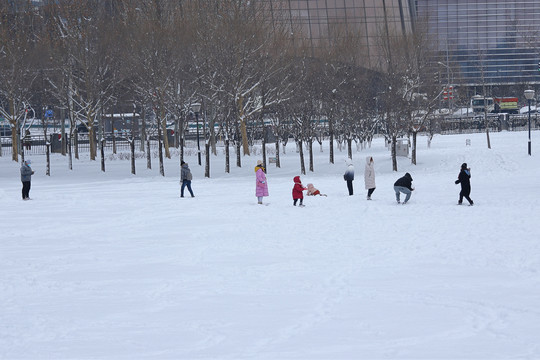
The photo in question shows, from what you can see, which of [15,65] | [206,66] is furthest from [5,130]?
[206,66]

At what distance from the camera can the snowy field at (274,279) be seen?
8312mm

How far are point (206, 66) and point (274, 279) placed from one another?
28.3m

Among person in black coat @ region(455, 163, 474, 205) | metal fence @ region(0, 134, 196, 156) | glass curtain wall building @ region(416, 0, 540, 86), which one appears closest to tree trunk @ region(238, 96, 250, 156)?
metal fence @ region(0, 134, 196, 156)

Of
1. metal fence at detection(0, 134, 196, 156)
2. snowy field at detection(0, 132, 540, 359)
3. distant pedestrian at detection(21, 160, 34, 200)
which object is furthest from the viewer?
metal fence at detection(0, 134, 196, 156)

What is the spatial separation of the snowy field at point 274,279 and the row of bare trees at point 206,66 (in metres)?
15.0

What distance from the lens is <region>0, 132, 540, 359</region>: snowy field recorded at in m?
8.31

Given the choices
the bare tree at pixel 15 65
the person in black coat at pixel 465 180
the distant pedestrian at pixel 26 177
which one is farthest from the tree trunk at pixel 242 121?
the person in black coat at pixel 465 180

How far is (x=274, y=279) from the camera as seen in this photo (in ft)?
38.8

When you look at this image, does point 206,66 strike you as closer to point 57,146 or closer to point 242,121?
point 242,121

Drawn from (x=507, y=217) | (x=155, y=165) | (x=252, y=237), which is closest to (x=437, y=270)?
(x=252, y=237)

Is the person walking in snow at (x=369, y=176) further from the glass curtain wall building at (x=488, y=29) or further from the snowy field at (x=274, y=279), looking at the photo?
the glass curtain wall building at (x=488, y=29)

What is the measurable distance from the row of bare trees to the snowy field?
49.2 feet

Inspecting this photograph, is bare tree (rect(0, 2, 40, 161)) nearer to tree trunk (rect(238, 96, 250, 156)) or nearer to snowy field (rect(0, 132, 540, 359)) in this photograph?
tree trunk (rect(238, 96, 250, 156))

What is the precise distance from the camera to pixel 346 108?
157ft
